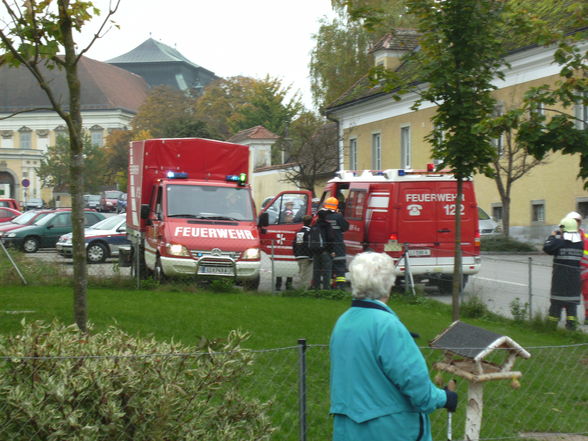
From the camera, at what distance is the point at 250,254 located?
1659 centimetres

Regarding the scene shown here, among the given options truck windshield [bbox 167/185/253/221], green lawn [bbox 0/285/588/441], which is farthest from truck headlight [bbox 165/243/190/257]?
truck windshield [bbox 167/185/253/221]

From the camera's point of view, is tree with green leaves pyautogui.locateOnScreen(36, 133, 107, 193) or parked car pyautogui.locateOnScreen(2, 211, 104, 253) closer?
parked car pyautogui.locateOnScreen(2, 211, 104, 253)

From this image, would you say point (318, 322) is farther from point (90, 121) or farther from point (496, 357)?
point (90, 121)

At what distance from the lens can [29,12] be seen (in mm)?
7973

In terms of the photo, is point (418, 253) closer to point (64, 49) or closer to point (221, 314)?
point (221, 314)

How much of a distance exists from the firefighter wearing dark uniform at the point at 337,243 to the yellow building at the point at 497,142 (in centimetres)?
815

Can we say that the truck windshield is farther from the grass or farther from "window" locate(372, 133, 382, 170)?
"window" locate(372, 133, 382, 170)

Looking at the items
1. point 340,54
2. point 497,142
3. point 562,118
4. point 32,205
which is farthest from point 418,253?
point 32,205

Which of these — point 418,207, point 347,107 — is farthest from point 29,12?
point 347,107

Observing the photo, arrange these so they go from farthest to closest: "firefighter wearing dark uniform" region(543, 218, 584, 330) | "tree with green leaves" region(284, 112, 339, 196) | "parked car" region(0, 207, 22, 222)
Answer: "tree with green leaves" region(284, 112, 339, 196), "parked car" region(0, 207, 22, 222), "firefighter wearing dark uniform" region(543, 218, 584, 330)

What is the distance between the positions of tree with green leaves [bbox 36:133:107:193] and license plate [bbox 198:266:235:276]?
6365 cm

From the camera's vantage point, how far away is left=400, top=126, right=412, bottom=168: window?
42597 millimetres

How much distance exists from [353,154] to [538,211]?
15.9m

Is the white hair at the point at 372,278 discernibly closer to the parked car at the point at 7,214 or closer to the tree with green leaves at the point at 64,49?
the tree with green leaves at the point at 64,49
